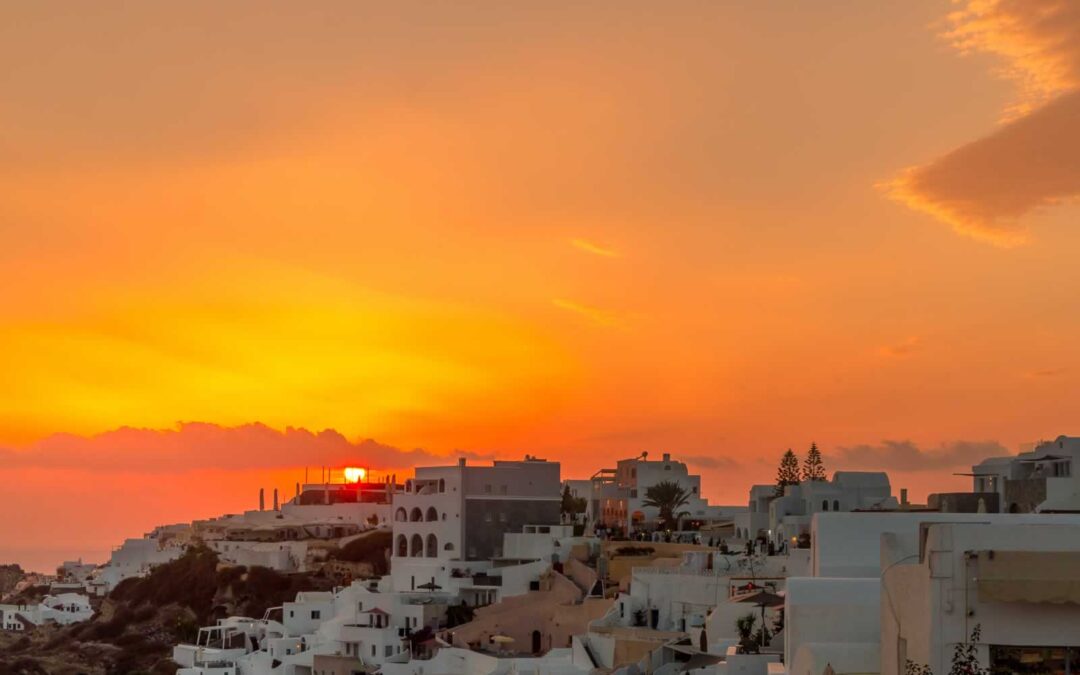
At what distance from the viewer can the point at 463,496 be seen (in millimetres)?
63312

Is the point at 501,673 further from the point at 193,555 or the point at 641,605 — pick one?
the point at 193,555

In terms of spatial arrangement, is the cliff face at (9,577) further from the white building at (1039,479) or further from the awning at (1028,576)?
the awning at (1028,576)

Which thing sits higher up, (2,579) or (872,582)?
(872,582)

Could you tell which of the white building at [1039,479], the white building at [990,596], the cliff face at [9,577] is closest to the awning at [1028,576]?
the white building at [990,596]

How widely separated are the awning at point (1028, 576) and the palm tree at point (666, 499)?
49.3m

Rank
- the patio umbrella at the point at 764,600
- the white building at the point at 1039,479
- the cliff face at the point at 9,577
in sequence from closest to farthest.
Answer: the patio umbrella at the point at 764,600 < the white building at the point at 1039,479 < the cliff face at the point at 9,577

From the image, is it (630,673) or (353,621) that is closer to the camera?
(630,673)

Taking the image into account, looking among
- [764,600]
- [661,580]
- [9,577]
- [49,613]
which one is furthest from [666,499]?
[9,577]

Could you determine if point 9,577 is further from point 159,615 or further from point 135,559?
point 159,615

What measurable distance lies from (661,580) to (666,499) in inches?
853

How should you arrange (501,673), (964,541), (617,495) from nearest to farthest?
(964,541), (501,673), (617,495)

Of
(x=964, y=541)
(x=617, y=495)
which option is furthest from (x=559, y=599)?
(x=964, y=541)

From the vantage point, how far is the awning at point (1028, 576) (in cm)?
1513

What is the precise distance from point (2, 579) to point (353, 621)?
94.9 meters
